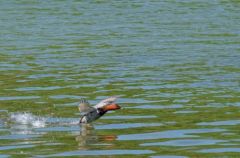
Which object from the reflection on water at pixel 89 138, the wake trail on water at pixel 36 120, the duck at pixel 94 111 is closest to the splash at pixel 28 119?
the wake trail on water at pixel 36 120

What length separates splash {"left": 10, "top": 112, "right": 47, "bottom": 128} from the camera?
18.3 metres

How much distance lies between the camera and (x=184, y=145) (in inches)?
601

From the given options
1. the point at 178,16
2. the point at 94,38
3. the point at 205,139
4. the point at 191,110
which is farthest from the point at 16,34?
the point at 205,139

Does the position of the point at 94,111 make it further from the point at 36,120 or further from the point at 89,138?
the point at 89,138

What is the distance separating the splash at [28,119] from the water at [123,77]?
Result: 2cm

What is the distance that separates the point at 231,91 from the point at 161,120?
3.91m

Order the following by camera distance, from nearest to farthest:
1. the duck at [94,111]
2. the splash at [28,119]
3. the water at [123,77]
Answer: the water at [123,77]
the duck at [94,111]
the splash at [28,119]

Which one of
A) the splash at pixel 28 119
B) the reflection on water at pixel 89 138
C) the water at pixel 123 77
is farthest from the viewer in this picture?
the splash at pixel 28 119

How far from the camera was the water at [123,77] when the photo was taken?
16.0m

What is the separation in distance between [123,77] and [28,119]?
6043 millimetres

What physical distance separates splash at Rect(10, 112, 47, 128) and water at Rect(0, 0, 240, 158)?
0.8 inches


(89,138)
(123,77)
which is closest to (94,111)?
(89,138)

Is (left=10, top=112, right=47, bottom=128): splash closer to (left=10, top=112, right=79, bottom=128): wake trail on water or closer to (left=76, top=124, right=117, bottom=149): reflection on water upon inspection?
(left=10, top=112, right=79, bottom=128): wake trail on water

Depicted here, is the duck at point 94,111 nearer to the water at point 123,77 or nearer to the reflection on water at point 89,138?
the water at point 123,77
